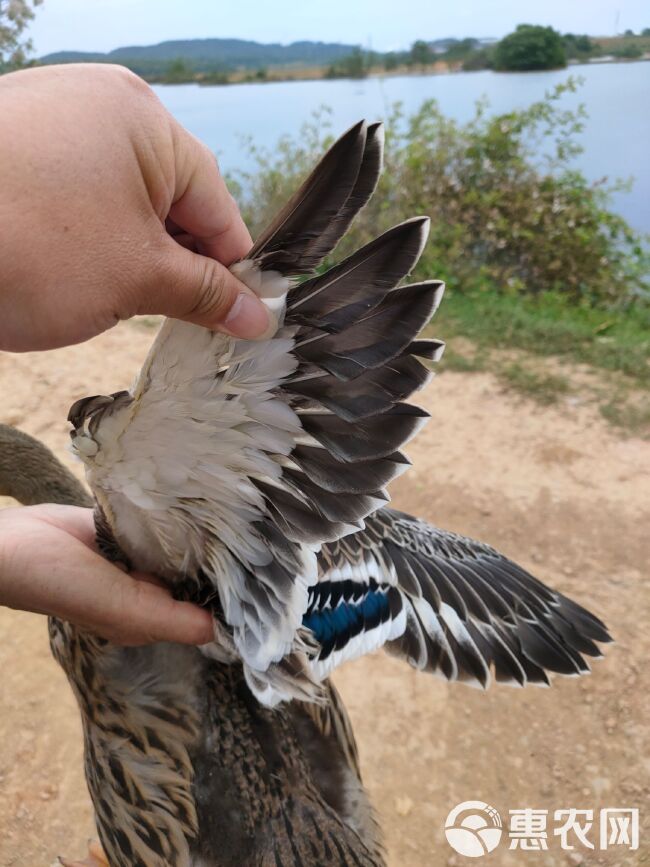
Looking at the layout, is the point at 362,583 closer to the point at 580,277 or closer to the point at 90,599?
the point at 90,599

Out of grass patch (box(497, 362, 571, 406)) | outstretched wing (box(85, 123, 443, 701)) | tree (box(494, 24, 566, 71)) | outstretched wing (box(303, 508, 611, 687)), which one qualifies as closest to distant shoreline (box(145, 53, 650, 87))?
tree (box(494, 24, 566, 71))

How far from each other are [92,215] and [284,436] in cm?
51

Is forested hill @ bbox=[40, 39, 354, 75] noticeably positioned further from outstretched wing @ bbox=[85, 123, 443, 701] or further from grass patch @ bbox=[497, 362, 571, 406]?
outstretched wing @ bbox=[85, 123, 443, 701]

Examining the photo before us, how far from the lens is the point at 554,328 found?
629 centimetres

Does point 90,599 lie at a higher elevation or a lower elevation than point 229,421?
lower

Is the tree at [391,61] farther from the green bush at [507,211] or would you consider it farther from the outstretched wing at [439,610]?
the outstretched wing at [439,610]

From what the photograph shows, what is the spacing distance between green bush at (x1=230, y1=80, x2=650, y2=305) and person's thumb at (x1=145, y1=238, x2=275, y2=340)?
21.3 feet

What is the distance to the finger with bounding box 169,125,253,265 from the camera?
1165 millimetres

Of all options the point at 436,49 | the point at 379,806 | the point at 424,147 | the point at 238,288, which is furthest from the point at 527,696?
the point at 436,49

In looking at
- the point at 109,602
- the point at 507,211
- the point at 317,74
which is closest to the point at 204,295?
the point at 109,602

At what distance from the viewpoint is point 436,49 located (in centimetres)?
1032

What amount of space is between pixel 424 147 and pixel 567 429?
173 inches

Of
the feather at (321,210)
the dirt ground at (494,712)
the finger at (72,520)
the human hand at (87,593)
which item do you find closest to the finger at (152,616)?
the human hand at (87,593)

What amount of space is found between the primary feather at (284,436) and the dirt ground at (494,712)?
143 cm
